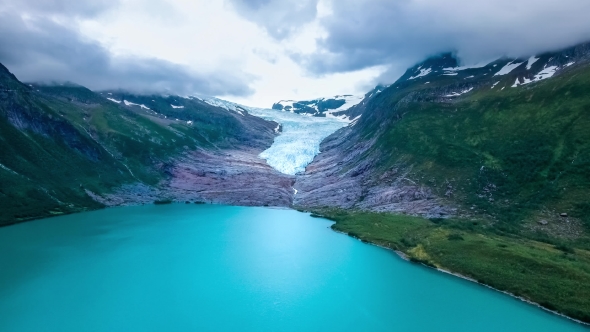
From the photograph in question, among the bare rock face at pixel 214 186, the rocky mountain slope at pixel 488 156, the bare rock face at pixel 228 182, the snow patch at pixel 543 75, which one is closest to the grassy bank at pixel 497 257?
the rocky mountain slope at pixel 488 156

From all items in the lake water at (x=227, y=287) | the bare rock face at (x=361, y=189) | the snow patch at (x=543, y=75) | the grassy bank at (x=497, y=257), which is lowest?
the lake water at (x=227, y=287)

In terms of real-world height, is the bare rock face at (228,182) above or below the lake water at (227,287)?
above

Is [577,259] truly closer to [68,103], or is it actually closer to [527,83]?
[527,83]

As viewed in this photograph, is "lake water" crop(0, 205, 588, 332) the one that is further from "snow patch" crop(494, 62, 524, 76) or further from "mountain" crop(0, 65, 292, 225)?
"snow patch" crop(494, 62, 524, 76)

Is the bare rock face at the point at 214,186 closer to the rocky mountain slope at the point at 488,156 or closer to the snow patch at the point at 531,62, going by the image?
the rocky mountain slope at the point at 488,156

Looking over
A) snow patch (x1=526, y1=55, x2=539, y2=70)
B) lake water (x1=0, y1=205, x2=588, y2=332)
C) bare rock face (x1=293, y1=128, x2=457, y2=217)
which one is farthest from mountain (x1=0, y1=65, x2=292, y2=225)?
snow patch (x1=526, y1=55, x2=539, y2=70)
